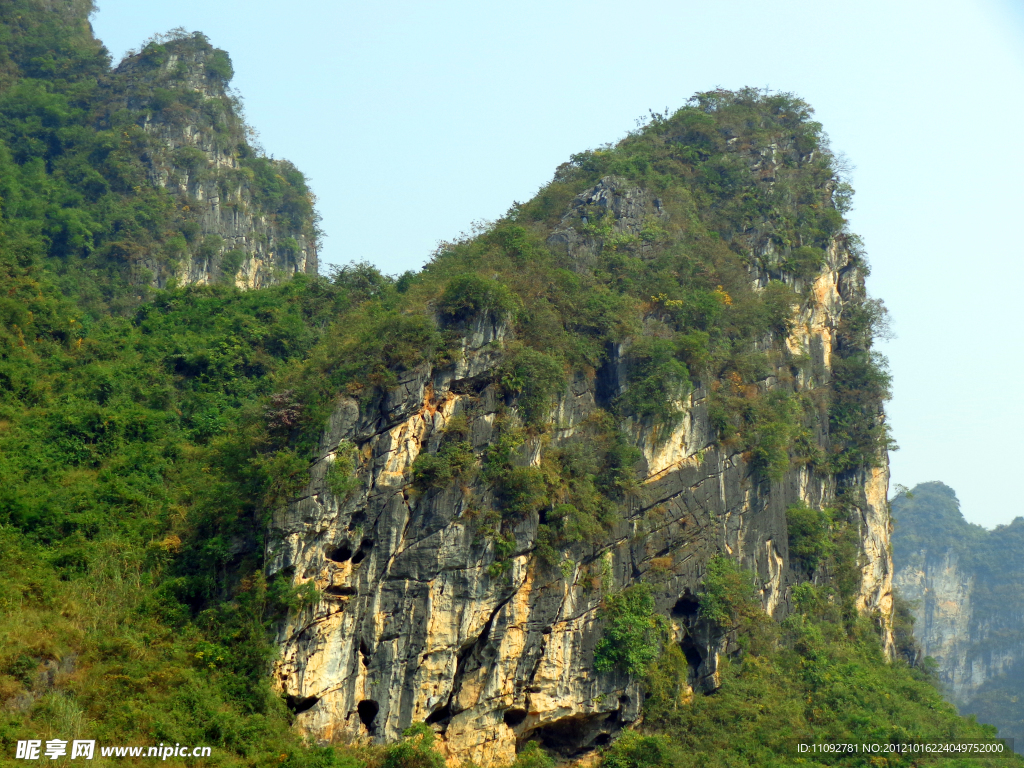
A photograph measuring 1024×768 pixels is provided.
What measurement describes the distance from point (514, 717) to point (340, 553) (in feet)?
17.2

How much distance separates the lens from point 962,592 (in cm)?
6216

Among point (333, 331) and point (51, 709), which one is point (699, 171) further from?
point (51, 709)

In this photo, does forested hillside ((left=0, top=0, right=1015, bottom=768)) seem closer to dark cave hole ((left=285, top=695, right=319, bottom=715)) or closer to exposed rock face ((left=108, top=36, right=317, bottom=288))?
dark cave hole ((left=285, top=695, right=319, bottom=715))

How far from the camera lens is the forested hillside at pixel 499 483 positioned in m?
18.4

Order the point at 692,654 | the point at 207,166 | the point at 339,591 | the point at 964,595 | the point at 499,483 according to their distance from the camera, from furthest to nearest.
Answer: the point at 964,595 → the point at 207,166 → the point at 692,654 → the point at 499,483 → the point at 339,591

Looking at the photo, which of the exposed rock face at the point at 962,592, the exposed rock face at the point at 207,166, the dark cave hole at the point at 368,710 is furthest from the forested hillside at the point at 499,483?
the exposed rock face at the point at 962,592

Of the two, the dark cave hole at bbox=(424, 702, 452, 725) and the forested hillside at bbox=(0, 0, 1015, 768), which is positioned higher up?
the forested hillside at bbox=(0, 0, 1015, 768)

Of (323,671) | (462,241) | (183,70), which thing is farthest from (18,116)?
(323,671)

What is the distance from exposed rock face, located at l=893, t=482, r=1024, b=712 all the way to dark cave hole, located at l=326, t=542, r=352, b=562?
47.8m

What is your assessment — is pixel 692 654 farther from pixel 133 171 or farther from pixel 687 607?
pixel 133 171

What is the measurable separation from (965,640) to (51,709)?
5795 cm

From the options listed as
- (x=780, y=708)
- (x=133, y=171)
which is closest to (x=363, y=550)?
(x=780, y=708)

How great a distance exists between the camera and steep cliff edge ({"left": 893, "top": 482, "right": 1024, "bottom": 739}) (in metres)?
57.3

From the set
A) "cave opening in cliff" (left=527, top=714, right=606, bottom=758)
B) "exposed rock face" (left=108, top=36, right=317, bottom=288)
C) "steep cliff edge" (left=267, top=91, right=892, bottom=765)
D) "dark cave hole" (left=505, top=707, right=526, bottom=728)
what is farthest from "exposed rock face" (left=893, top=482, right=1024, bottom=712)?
"exposed rock face" (left=108, top=36, right=317, bottom=288)
